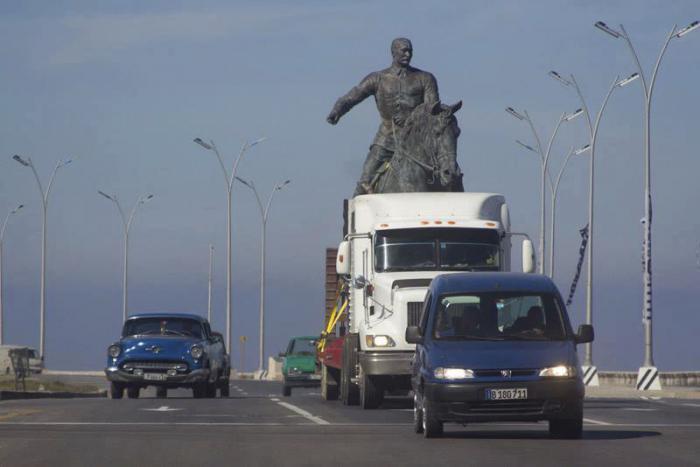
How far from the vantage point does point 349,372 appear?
28953 mm

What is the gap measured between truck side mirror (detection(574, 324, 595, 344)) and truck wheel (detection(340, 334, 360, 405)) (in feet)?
29.8

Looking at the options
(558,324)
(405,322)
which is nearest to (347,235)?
(405,322)

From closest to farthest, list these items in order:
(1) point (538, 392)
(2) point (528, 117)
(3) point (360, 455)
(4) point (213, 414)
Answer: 1. (3) point (360, 455)
2. (1) point (538, 392)
3. (4) point (213, 414)
4. (2) point (528, 117)

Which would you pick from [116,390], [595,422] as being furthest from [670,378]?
[595,422]

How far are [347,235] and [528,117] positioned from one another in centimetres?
3863

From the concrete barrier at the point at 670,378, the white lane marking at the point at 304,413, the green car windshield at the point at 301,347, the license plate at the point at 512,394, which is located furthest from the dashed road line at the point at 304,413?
the concrete barrier at the point at 670,378

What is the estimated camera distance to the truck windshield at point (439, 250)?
26891 millimetres

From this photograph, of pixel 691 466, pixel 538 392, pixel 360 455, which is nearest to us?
pixel 691 466

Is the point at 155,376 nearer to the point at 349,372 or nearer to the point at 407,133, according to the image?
the point at 349,372

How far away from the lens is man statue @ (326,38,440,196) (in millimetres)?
31109

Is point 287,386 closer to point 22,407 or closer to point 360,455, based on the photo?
point 22,407

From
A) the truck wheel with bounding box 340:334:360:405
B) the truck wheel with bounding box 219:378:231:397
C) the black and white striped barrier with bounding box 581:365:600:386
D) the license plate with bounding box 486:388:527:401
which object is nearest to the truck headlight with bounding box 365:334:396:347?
the truck wheel with bounding box 340:334:360:405

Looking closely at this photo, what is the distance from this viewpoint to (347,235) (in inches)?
1089

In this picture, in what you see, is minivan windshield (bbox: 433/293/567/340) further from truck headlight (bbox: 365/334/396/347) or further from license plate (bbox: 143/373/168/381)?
license plate (bbox: 143/373/168/381)
